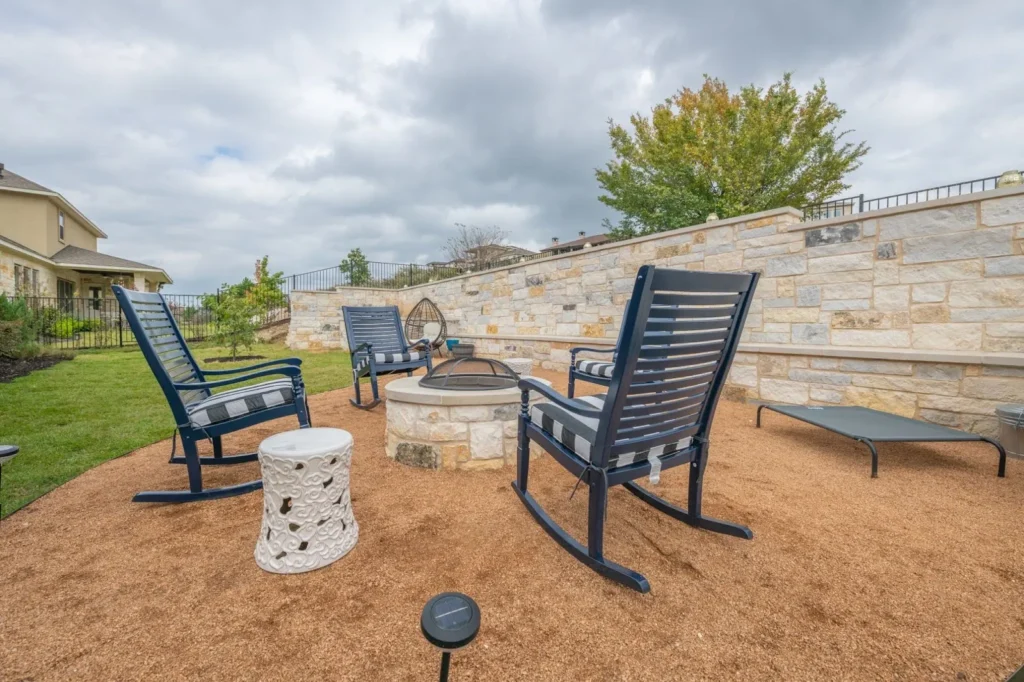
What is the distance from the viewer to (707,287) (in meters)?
1.38

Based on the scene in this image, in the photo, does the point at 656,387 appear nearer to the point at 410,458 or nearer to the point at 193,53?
the point at 410,458

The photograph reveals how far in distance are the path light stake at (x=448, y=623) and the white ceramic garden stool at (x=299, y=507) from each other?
1.05 m

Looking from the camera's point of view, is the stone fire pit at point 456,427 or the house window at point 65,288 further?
the house window at point 65,288

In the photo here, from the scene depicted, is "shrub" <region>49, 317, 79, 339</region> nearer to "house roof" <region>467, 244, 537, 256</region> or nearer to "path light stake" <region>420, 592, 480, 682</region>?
"house roof" <region>467, 244, 537, 256</region>

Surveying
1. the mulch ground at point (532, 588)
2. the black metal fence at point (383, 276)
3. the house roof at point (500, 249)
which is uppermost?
the house roof at point (500, 249)

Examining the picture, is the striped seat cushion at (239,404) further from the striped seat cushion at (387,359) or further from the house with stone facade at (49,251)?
the house with stone facade at (49,251)

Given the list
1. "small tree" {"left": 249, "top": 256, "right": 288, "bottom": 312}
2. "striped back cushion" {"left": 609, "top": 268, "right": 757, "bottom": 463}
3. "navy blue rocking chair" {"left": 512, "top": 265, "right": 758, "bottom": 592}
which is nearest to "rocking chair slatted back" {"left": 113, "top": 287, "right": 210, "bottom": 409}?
"navy blue rocking chair" {"left": 512, "top": 265, "right": 758, "bottom": 592}

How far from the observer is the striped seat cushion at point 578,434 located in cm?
147

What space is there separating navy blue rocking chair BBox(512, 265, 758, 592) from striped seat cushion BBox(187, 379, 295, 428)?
1513 mm

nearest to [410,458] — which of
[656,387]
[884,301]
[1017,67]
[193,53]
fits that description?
[656,387]

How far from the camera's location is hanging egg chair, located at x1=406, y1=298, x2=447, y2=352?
30.3 feet

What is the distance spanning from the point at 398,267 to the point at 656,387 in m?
11.8

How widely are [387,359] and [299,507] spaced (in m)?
2.83

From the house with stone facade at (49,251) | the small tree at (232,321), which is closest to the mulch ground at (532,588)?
the small tree at (232,321)
